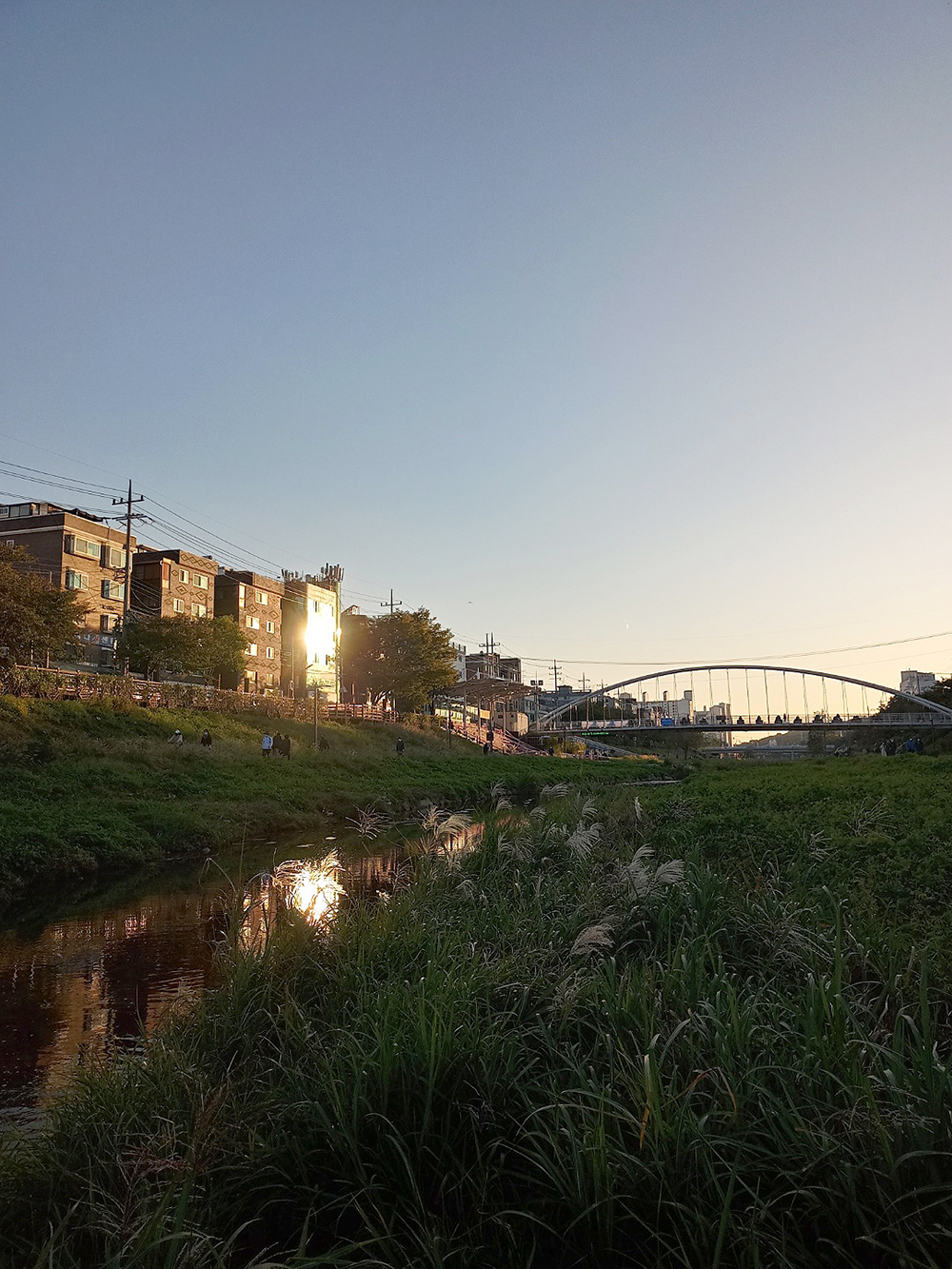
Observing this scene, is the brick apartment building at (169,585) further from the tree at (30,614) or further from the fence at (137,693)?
the tree at (30,614)

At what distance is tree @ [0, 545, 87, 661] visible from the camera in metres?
32.8

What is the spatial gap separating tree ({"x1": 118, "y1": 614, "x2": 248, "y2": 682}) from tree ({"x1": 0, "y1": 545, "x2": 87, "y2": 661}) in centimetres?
1082

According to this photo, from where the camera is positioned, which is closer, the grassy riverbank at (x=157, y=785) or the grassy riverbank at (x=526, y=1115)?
the grassy riverbank at (x=526, y=1115)

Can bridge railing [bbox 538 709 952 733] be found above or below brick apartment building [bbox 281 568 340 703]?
below

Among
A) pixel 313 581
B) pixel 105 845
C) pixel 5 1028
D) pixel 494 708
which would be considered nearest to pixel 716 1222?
pixel 5 1028

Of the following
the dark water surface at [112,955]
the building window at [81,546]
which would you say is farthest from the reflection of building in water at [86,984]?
the building window at [81,546]

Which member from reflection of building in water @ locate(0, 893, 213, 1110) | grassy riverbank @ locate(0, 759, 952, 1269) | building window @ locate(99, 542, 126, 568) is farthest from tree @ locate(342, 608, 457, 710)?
grassy riverbank @ locate(0, 759, 952, 1269)

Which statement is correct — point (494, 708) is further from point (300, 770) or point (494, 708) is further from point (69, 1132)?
point (69, 1132)

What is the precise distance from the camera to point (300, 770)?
3559cm

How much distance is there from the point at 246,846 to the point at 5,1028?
1415 cm

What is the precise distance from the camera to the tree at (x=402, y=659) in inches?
2921

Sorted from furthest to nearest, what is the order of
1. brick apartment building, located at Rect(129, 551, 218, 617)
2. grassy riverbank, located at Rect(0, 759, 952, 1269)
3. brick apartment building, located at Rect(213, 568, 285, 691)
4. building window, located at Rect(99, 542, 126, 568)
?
brick apartment building, located at Rect(213, 568, 285, 691)
brick apartment building, located at Rect(129, 551, 218, 617)
building window, located at Rect(99, 542, 126, 568)
grassy riverbank, located at Rect(0, 759, 952, 1269)

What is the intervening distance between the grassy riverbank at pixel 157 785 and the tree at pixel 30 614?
2.45 metres

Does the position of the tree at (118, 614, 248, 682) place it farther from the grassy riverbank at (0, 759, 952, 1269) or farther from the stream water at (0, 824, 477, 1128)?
the grassy riverbank at (0, 759, 952, 1269)
